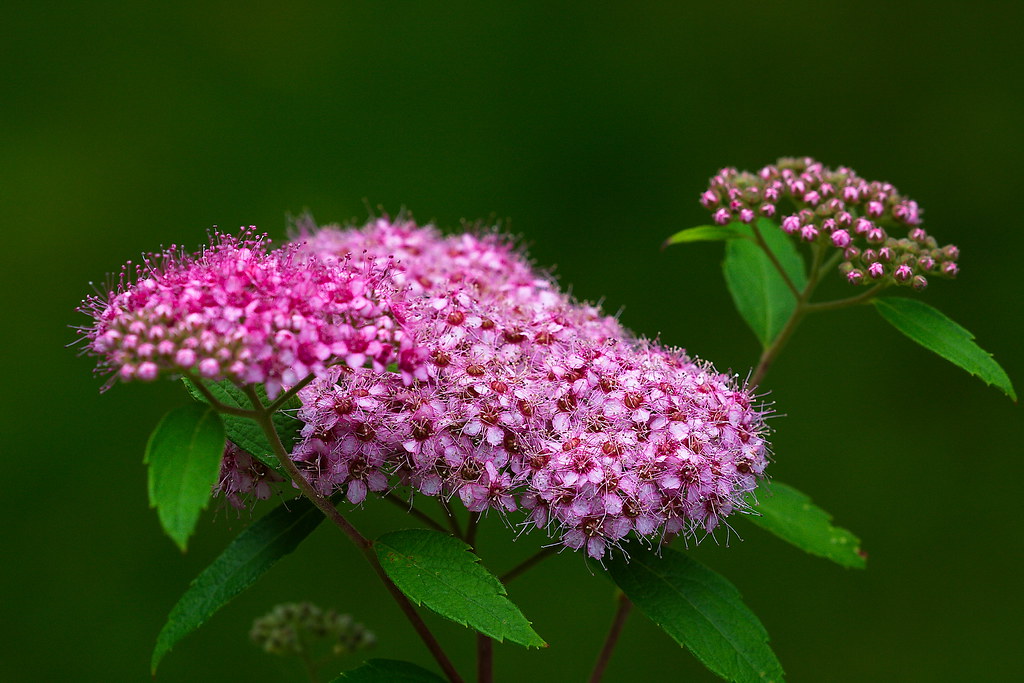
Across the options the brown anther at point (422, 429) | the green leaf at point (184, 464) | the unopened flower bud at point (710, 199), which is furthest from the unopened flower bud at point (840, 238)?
the green leaf at point (184, 464)

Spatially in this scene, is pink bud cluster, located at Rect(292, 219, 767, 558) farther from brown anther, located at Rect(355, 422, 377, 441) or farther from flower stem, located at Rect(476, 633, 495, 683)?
flower stem, located at Rect(476, 633, 495, 683)

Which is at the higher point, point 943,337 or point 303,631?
point 943,337

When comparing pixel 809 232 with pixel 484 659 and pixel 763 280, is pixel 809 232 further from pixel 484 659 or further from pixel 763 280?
pixel 484 659

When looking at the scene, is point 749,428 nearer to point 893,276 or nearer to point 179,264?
point 893,276

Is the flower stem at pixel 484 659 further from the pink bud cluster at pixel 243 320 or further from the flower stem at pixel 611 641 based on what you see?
the pink bud cluster at pixel 243 320

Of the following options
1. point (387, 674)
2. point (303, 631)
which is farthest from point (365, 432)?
point (303, 631)

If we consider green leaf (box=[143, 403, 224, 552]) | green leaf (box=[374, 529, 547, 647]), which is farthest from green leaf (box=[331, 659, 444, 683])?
green leaf (box=[143, 403, 224, 552])
